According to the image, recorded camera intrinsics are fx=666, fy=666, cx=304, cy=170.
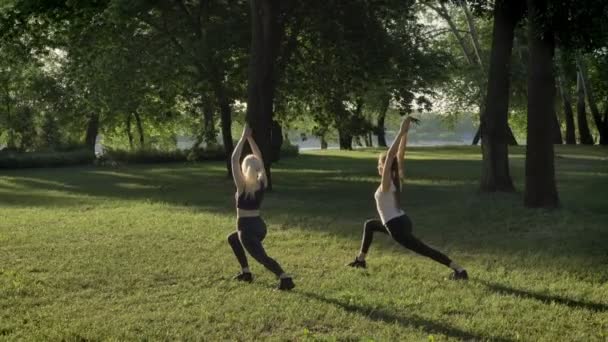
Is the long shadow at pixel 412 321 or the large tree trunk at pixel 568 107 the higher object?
the large tree trunk at pixel 568 107

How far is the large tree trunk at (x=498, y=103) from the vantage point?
16219 mm

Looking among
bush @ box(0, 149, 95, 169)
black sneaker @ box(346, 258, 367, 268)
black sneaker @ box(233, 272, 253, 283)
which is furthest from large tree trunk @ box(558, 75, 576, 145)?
black sneaker @ box(233, 272, 253, 283)

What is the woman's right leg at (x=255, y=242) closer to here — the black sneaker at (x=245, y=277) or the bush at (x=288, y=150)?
the black sneaker at (x=245, y=277)

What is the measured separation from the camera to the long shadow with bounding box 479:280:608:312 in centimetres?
707

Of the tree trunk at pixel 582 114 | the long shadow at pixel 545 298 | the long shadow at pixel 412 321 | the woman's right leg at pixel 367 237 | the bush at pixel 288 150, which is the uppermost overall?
the tree trunk at pixel 582 114

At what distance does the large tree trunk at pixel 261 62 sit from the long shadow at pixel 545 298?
38.8 feet

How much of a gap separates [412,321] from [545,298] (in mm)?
1905

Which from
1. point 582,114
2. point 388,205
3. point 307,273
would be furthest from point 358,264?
point 582,114

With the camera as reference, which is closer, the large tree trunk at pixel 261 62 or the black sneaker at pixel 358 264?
the black sneaker at pixel 358 264

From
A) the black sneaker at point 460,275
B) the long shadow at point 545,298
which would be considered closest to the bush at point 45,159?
the black sneaker at point 460,275

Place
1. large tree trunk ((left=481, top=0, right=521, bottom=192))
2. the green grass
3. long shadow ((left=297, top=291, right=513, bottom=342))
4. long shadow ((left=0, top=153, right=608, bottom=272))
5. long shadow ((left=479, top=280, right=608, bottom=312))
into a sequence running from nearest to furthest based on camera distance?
long shadow ((left=297, top=291, right=513, bottom=342)), the green grass, long shadow ((left=479, top=280, right=608, bottom=312)), long shadow ((left=0, top=153, right=608, bottom=272)), large tree trunk ((left=481, top=0, right=521, bottom=192))

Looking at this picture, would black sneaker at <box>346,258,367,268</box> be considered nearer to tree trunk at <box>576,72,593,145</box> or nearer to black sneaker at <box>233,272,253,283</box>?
black sneaker at <box>233,272,253,283</box>

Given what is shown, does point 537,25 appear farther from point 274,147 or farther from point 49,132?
point 49,132

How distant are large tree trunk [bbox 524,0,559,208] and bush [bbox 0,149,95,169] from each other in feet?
98.6
